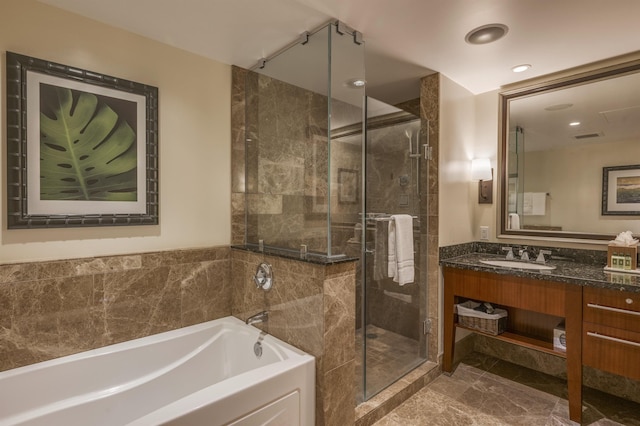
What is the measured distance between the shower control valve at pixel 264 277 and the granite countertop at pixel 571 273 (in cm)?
138

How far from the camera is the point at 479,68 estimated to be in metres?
2.40

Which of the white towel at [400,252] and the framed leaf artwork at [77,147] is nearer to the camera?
the framed leaf artwork at [77,147]

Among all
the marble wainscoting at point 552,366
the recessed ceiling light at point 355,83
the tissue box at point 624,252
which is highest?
the recessed ceiling light at point 355,83

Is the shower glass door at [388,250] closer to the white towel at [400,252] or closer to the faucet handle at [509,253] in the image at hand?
the white towel at [400,252]

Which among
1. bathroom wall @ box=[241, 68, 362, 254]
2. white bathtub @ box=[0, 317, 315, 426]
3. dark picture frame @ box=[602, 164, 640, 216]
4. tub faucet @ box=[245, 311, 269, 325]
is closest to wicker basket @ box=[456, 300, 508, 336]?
dark picture frame @ box=[602, 164, 640, 216]

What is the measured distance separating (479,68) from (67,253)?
2.98 meters

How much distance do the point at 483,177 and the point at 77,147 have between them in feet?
9.64

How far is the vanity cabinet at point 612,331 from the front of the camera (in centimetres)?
171

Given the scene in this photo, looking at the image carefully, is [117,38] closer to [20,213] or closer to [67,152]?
[67,152]

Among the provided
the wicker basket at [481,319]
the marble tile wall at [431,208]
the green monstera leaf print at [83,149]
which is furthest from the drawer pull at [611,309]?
the green monstera leaf print at [83,149]

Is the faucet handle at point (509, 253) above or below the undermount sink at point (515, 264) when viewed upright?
above

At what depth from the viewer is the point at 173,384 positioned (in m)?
1.91

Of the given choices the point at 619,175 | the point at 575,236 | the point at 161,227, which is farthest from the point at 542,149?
the point at 161,227

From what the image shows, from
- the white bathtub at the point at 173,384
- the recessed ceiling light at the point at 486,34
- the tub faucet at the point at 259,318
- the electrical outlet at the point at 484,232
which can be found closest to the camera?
the white bathtub at the point at 173,384
